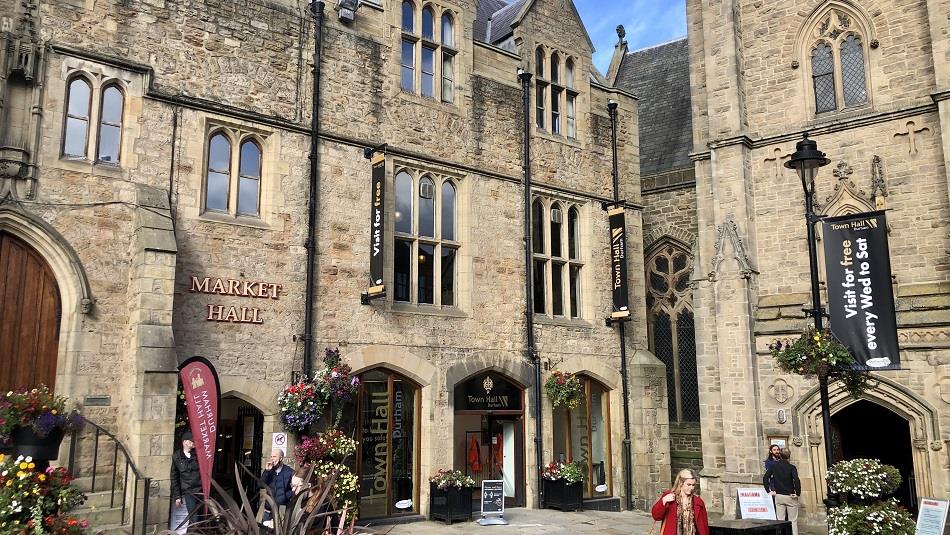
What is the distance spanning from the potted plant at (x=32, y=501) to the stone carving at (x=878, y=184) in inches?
581

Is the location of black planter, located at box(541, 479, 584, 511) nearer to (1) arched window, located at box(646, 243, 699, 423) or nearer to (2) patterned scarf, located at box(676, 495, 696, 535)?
(1) arched window, located at box(646, 243, 699, 423)

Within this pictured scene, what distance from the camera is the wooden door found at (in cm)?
1038

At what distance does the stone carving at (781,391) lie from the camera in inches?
627

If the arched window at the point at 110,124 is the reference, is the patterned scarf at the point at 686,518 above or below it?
below

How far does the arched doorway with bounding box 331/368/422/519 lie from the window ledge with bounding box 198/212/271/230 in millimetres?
3139

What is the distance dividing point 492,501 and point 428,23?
9.24 meters

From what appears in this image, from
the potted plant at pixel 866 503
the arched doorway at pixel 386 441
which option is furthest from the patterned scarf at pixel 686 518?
the arched doorway at pixel 386 441

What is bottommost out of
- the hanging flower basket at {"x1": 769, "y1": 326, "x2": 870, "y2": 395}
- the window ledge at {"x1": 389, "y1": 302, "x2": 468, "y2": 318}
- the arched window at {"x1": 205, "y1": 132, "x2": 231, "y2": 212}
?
the hanging flower basket at {"x1": 769, "y1": 326, "x2": 870, "y2": 395}

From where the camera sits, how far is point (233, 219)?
12.6 meters

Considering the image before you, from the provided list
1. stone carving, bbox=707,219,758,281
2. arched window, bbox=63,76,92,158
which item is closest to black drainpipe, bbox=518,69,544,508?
stone carving, bbox=707,219,758,281

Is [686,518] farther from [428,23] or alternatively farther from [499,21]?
[499,21]

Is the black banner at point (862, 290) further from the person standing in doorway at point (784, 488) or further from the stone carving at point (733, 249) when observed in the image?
the stone carving at point (733, 249)

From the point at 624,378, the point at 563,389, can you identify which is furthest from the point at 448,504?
the point at 624,378

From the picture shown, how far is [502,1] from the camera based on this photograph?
832 inches
